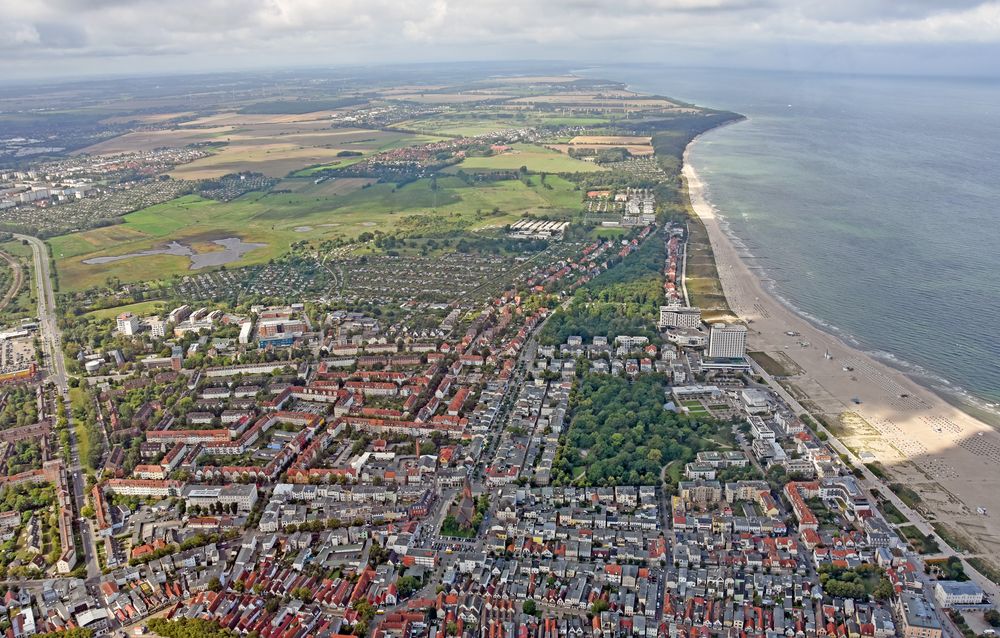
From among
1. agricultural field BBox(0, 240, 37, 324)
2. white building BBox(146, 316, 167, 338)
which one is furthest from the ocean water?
agricultural field BBox(0, 240, 37, 324)

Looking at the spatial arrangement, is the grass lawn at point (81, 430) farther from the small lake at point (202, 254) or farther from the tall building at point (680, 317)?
the tall building at point (680, 317)

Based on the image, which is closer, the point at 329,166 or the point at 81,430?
the point at 81,430

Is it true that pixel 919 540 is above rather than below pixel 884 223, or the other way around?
below

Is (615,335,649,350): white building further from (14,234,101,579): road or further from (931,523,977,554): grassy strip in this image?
(14,234,101,579): road

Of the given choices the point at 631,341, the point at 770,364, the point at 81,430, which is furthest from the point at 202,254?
the point at 770,364

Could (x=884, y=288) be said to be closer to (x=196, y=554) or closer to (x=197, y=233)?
(x=196, y=554)

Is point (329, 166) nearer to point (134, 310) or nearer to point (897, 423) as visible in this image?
point (134, 310)

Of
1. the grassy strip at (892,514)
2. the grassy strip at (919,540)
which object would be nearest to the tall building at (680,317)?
the grassy strip at (892,514)
